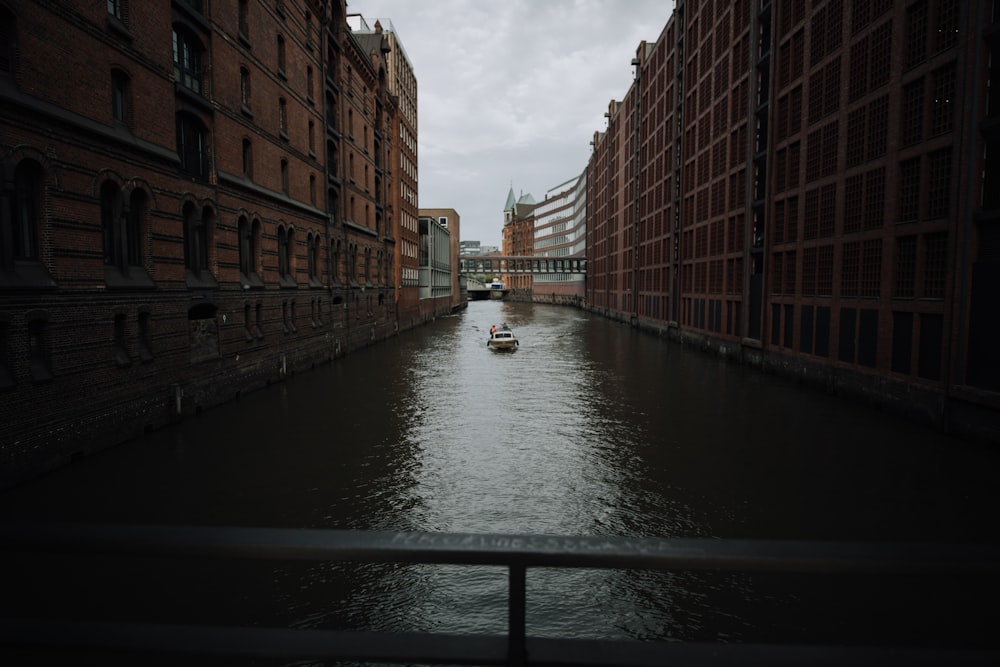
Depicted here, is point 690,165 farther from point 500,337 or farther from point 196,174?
point 196,174

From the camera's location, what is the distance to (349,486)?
1271cm

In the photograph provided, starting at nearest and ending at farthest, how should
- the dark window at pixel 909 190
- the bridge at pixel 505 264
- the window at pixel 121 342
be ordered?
the window at pixel 121 342 → the dark window at pixel 909 190 → the bridge at pixel 505 264

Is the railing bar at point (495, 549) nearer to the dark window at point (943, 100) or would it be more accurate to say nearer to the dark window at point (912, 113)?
the dark window at point (943, 100)

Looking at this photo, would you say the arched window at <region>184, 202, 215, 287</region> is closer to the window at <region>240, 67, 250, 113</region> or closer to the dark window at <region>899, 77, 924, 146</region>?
the window at <region>240, 67, 250, 113</region>

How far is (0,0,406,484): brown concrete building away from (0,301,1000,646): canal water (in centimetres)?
167

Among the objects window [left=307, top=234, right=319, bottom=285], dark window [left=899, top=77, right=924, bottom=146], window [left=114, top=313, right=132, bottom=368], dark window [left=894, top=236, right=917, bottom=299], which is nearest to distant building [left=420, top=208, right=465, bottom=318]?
window [left=307, top=234, right=319, bottom=285]

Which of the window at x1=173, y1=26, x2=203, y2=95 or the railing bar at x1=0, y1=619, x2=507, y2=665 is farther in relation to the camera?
the window at x1=173, y1=26, x2=203, y2=95

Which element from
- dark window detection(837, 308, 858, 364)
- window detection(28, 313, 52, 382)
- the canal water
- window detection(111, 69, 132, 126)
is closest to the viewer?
the canal water

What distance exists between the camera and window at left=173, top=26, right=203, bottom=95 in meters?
19.7

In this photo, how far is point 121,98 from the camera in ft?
54.1

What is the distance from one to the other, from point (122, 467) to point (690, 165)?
45187 mm

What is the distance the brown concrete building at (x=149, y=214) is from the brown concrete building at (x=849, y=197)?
23.2 meters

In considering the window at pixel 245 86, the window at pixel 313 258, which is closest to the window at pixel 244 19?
the window at pixel 245 86

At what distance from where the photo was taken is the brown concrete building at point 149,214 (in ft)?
42.3
